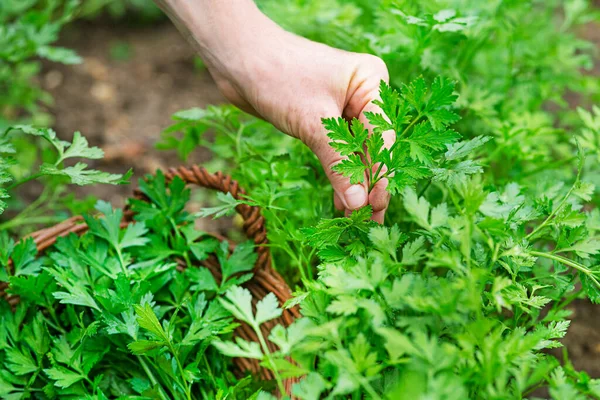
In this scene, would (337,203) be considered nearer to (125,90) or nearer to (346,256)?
(346,256)

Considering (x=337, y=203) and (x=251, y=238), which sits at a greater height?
(x=337, y=203)

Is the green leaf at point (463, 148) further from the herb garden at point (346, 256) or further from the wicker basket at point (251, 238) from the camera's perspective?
the wicker basket at point (251, 238)

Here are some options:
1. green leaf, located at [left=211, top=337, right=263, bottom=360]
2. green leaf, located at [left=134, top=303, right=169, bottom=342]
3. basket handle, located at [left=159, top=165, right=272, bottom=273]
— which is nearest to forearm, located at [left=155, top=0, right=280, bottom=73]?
basket handle, located at [left=159, top=165, right=272, bottom=273]

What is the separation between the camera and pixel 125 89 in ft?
9.22

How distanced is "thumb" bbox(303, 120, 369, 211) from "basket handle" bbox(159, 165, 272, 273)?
234mm

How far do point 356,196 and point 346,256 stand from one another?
149mm

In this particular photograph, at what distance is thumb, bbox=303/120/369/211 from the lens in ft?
3.57

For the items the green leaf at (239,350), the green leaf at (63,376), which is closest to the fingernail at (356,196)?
the green leaf at (239,350)

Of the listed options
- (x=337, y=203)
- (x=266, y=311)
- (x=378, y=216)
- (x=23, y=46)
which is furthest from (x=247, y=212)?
(x=23, y=46)

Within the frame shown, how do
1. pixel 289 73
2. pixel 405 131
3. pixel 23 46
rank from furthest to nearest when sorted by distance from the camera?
pixel 23 46 < pixel 289 73 < pixel 405 131

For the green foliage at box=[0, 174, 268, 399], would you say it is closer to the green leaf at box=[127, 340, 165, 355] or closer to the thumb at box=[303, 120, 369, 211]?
the green leaf at box=[127, 340, 165, 355]

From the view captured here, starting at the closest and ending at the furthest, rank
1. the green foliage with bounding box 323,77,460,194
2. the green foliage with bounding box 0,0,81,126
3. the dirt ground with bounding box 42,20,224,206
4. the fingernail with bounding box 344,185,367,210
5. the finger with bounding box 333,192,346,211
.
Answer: the green foliage with bounding box 323,77,460,194, the fingernail with bounding box 344,185,367,210, the finger with bounding box 333,192,346,211, the green foliage with bounding box 0,0,81,126, the dirt ground with bounding box 42,20,224,206

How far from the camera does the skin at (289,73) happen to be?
1.15 metres

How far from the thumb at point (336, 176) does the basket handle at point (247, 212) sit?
0.23 m
